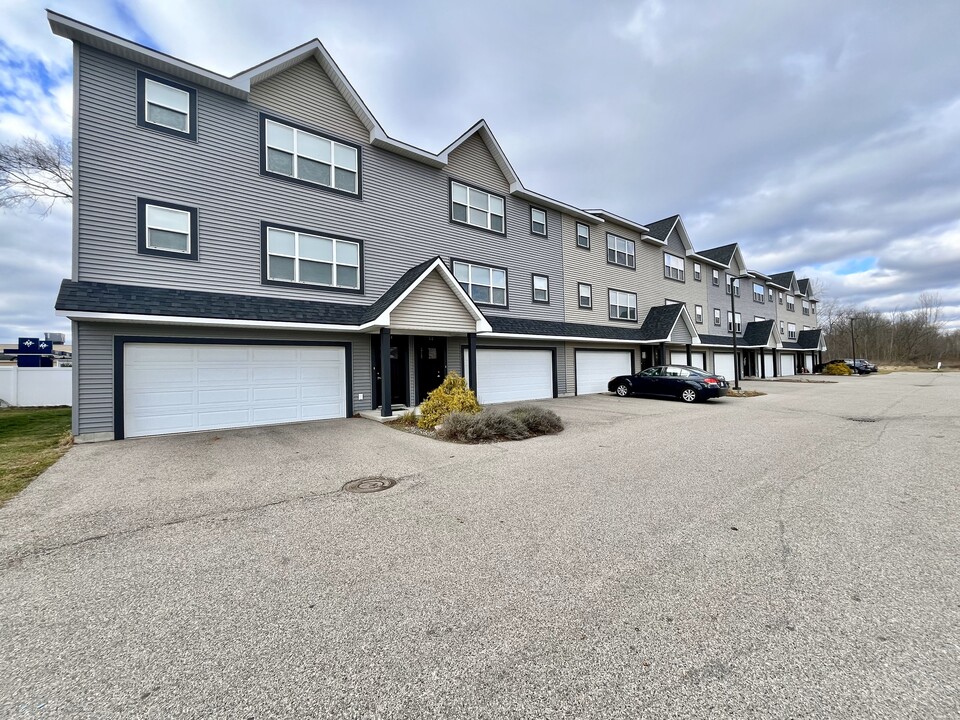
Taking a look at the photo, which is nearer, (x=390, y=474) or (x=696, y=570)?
(x=696, y=570)

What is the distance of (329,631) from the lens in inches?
104

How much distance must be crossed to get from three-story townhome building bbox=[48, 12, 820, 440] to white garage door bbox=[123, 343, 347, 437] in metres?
0.04

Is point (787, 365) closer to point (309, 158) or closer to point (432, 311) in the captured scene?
point (432, 311)

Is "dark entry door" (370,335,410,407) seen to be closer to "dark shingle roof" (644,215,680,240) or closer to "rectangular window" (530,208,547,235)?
"rectangular window" (530,208,547,235)

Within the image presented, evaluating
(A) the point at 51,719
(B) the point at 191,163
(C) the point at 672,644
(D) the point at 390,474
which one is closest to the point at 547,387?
(D) the point at 390,474

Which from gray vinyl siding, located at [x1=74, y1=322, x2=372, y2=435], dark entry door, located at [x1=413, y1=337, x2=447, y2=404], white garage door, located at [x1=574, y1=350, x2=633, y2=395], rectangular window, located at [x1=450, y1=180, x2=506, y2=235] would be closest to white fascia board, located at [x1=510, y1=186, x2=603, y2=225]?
rectangular window, located at [x1=450, y1=180, x2=506, y2=235]

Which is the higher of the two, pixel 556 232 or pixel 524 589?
pixel 556 232

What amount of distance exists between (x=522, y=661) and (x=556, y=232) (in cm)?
1854

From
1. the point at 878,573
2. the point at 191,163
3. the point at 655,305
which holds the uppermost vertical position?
the point at 191,163

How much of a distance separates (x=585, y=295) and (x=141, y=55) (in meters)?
17.3

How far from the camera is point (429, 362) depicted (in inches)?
566

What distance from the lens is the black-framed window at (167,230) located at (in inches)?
378

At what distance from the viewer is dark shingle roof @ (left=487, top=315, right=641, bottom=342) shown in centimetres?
1559

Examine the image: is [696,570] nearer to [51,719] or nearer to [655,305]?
[51,719]
